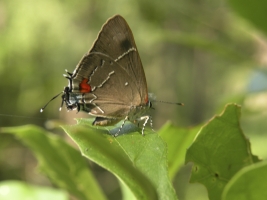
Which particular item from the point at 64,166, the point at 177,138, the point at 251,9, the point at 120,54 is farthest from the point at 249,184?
the point at 251,9

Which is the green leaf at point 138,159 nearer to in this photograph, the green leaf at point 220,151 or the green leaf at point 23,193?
the green leaf at point 220,151

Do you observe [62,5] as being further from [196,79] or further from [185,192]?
[185,192]

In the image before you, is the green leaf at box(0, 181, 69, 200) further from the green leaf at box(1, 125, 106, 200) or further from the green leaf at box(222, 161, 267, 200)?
the green leaf at box(222, 161, 267, 200)

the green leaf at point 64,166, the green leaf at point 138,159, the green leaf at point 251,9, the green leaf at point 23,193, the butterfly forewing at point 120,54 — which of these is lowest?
the green leaf at point 23,193

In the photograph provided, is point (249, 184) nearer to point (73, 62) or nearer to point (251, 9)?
point (251, 9)

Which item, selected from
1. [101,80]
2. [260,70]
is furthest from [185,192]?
[101,80]

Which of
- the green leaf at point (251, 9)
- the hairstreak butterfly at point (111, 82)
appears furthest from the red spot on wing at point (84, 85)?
the green leaf at point (251, 9)
